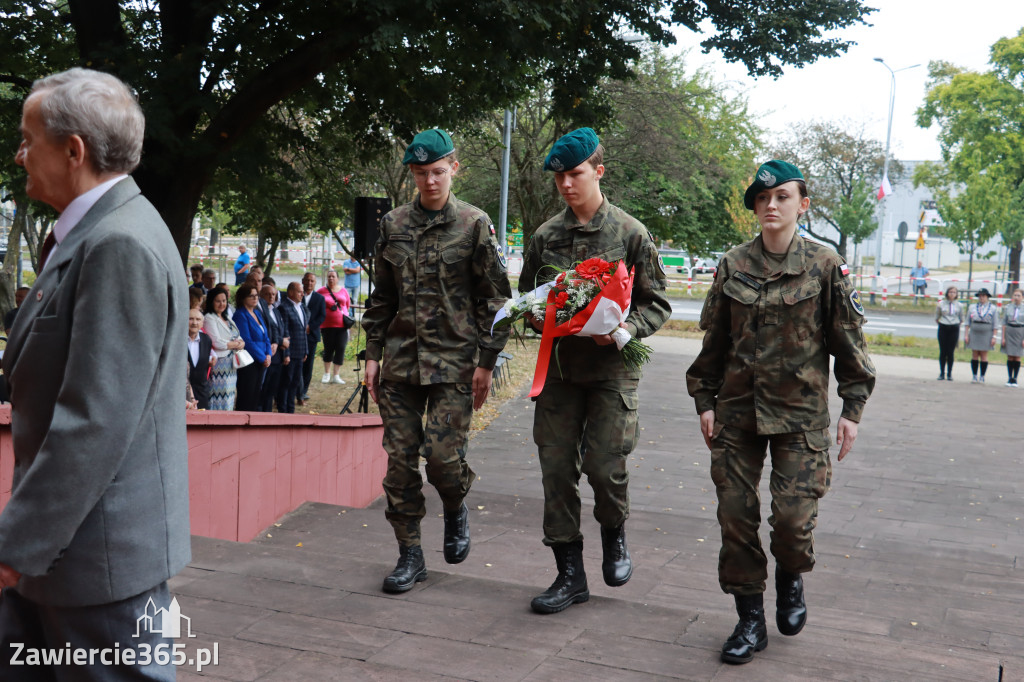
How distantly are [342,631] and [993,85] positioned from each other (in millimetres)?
42563

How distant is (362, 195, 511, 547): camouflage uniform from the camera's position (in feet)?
15.1

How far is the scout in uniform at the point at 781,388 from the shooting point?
3936 mm

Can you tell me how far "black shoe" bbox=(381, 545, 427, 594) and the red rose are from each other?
1508 mm

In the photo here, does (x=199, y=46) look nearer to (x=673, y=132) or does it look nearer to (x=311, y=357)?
(x=311, y=357)

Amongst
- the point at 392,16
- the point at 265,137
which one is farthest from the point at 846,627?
the point at 265,137

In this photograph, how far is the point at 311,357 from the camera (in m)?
14.1

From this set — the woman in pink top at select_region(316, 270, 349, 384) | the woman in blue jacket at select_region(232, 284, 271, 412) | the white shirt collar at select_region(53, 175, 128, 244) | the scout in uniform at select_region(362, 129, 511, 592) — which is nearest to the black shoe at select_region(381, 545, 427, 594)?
the scout in uniform at select_region(362, 129, 511, 592)

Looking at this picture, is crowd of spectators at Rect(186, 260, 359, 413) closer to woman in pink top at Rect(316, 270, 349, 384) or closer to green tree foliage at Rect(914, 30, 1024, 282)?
woman in pink top at Rect(316, 270, 349, 384)

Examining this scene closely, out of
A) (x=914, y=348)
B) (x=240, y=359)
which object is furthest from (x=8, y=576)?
(x=914, y=348)

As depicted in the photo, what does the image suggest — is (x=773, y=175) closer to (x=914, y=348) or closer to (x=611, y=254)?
(x=611, y=254)

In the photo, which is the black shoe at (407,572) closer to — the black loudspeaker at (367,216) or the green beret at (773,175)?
the green beret at (773,175)

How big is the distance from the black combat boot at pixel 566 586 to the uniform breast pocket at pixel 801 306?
134 centimetres

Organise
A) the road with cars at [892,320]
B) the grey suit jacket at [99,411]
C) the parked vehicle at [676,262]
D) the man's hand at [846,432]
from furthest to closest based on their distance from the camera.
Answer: the parked vehicle at [676,262]
the road with cars at [892,320]
the man's hand at [846,432]
the grey suit jacket at [99,411]

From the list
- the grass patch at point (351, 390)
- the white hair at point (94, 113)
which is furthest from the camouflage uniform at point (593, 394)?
Result: the grass patch at point (351, 390)
